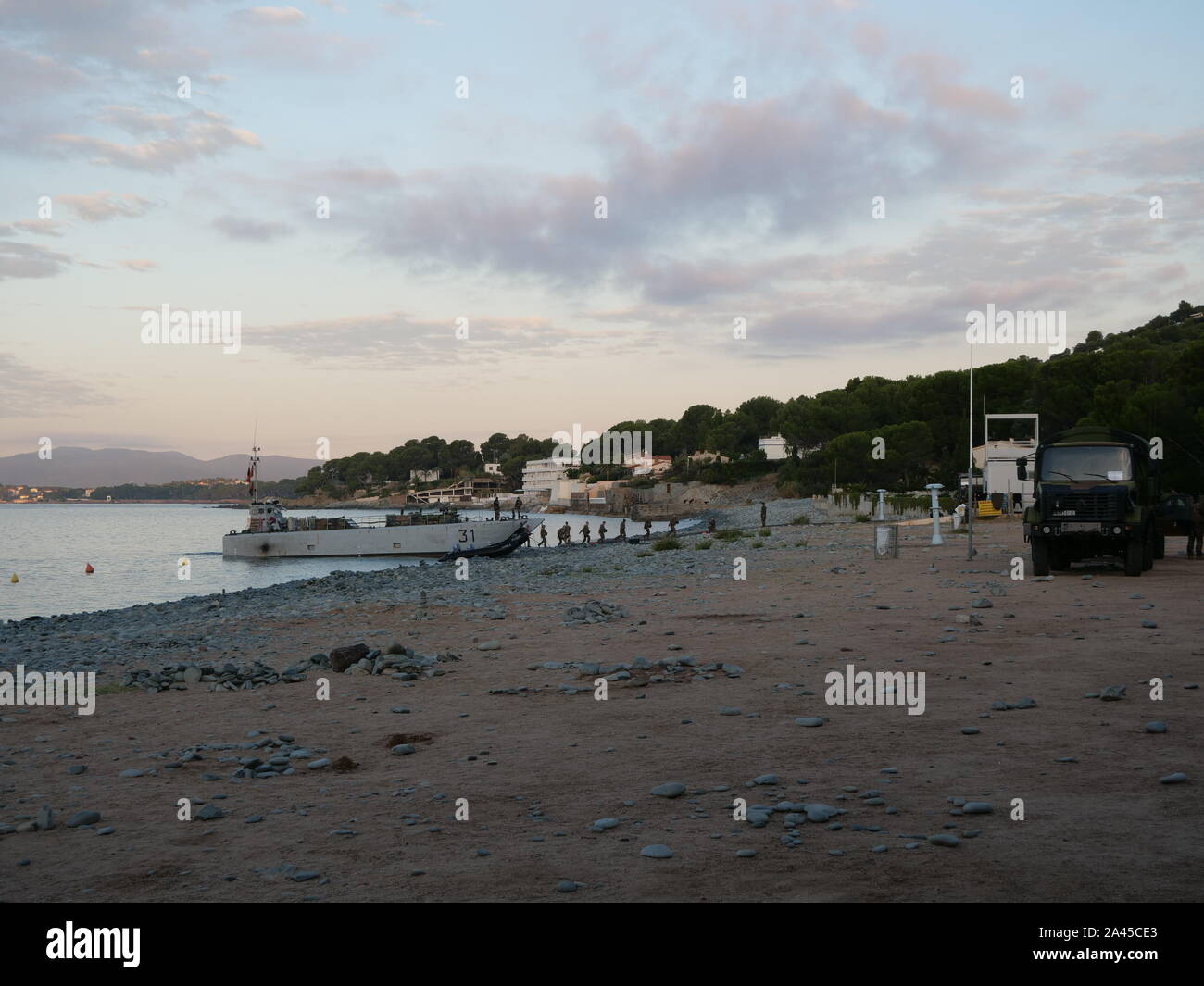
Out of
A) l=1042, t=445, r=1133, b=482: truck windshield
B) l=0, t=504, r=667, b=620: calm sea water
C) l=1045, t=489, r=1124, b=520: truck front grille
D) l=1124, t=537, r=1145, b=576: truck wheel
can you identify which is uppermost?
l=1042, t=445, r=1133, b=482: truck windshield

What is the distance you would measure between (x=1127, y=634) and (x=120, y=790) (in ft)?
42.4

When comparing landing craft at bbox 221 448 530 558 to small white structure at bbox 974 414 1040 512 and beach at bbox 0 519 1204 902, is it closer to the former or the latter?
small white structure at bbox 974 414 1040 512

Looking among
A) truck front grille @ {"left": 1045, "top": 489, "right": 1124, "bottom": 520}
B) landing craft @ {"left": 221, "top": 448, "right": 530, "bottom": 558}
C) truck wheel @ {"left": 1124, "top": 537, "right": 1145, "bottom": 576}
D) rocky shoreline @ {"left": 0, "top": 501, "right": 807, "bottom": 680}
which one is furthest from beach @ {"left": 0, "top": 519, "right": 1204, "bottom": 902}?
landing craft @ {"left": 221, "top": 448, "right": 530, "bottom": 558}

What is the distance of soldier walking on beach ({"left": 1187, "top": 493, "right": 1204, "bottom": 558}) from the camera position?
27875 mm

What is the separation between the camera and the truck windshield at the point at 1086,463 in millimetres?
24062

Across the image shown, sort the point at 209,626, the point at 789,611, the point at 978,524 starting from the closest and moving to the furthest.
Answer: the point at 789,611 < the point at 209,626 < the point at 978,524

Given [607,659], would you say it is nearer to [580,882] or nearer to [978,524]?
[580,882]

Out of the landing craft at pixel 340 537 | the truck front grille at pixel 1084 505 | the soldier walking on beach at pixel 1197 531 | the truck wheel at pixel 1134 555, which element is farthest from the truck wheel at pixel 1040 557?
the landing craft at pixel 340 537

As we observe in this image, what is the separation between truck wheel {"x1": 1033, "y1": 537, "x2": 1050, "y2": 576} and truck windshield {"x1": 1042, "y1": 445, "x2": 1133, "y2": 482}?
156cm

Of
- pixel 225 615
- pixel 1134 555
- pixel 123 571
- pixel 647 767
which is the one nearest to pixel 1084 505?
Answer: pixel 1134 555

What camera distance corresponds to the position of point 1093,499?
2362 centimetres

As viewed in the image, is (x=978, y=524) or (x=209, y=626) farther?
(x=978, y=524)
